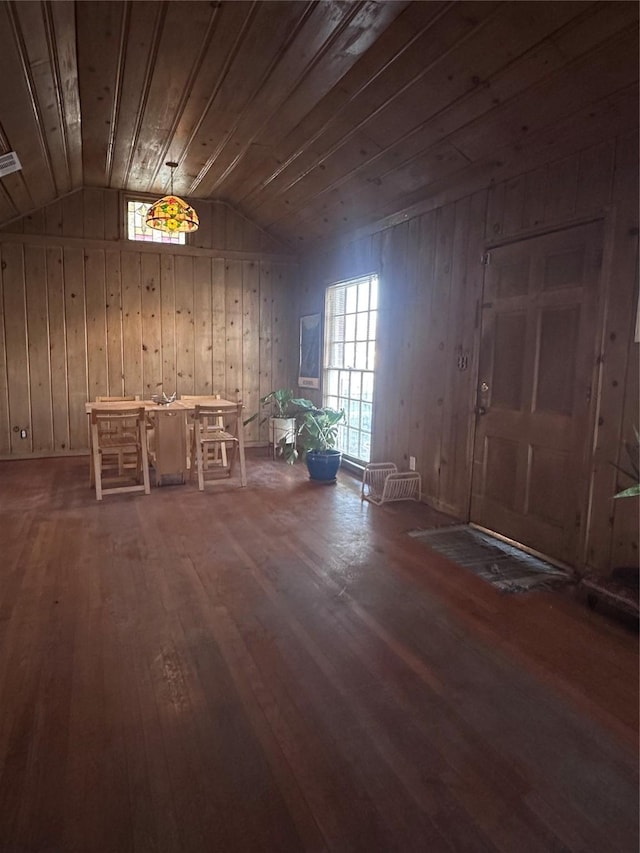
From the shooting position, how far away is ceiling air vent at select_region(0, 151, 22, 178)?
3.76 metres

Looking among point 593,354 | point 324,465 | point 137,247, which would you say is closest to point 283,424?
point 324,465

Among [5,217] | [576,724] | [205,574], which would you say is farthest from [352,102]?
[5,217]

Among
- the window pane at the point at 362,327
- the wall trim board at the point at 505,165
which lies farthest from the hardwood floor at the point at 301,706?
the window pane at the point at 362,327

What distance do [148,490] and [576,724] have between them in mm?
3588

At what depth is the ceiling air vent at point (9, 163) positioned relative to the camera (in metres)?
3.76

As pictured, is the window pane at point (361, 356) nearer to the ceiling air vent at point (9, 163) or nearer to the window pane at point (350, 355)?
the window pane at point (350, 355)

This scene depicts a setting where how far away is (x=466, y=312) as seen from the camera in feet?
12.5

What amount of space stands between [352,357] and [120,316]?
2.69m

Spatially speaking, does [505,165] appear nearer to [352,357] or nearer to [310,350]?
[352,357]

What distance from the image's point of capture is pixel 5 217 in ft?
17.5

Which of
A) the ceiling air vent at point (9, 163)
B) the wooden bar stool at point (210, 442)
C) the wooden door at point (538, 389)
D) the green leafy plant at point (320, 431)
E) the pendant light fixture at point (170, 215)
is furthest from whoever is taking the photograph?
the green leafy plant at point (320, 431)

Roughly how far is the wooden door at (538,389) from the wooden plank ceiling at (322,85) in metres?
0.68

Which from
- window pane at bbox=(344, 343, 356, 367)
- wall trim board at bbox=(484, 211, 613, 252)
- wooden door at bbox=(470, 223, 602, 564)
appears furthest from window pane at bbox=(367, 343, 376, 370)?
wall trim board at bbox=(484, 211, 613, 252)

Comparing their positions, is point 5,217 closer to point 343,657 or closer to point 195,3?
point 195,3
